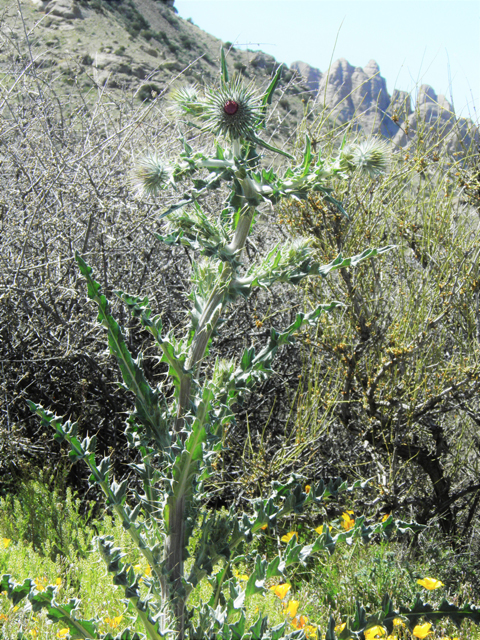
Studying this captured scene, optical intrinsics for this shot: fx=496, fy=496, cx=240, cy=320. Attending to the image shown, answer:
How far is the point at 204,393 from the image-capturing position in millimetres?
1606

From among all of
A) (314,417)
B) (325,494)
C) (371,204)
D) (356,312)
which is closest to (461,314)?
(356,312)

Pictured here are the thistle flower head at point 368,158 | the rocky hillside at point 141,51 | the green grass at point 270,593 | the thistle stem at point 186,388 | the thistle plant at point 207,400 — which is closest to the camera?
the thistle plant at point 207,400

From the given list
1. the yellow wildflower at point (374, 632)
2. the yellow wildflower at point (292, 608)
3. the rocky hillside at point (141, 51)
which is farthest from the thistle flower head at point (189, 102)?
the yellow wildflower at point (374, 632)

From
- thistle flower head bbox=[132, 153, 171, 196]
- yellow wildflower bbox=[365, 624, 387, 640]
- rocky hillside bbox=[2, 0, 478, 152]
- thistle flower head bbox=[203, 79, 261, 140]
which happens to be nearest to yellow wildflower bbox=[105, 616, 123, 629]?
yellow wildflower bbox=[365, 624, 387, 640]

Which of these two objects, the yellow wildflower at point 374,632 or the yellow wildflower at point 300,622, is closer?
the yellow wildflower at point 374,632

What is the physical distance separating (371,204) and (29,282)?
2.86 metres

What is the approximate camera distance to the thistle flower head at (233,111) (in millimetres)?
1772

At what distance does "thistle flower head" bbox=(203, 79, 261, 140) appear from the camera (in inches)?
69.8

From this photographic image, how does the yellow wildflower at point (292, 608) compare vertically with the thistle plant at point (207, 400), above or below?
below

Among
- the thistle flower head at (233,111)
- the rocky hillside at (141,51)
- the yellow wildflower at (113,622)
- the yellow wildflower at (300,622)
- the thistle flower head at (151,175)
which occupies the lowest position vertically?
the yellow wildflower at (113,622)

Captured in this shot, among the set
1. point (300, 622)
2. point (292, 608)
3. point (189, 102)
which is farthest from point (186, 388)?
point (300, 622)

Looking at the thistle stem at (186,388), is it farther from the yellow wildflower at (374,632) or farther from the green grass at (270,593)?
the yellow wildflower at (374,632)

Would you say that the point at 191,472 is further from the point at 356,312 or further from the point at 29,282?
the point at 29,282

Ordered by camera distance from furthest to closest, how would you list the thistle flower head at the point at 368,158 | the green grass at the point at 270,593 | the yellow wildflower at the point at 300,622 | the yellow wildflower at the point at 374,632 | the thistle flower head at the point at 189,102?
the green grass at the point at 270,593 → the yellow wildflower at the point at 300,622 → the yellow wildflower at the point at 374,632 → the thistle flower head at the point at 368,158 → the thistle flower head at the point at 189,102
